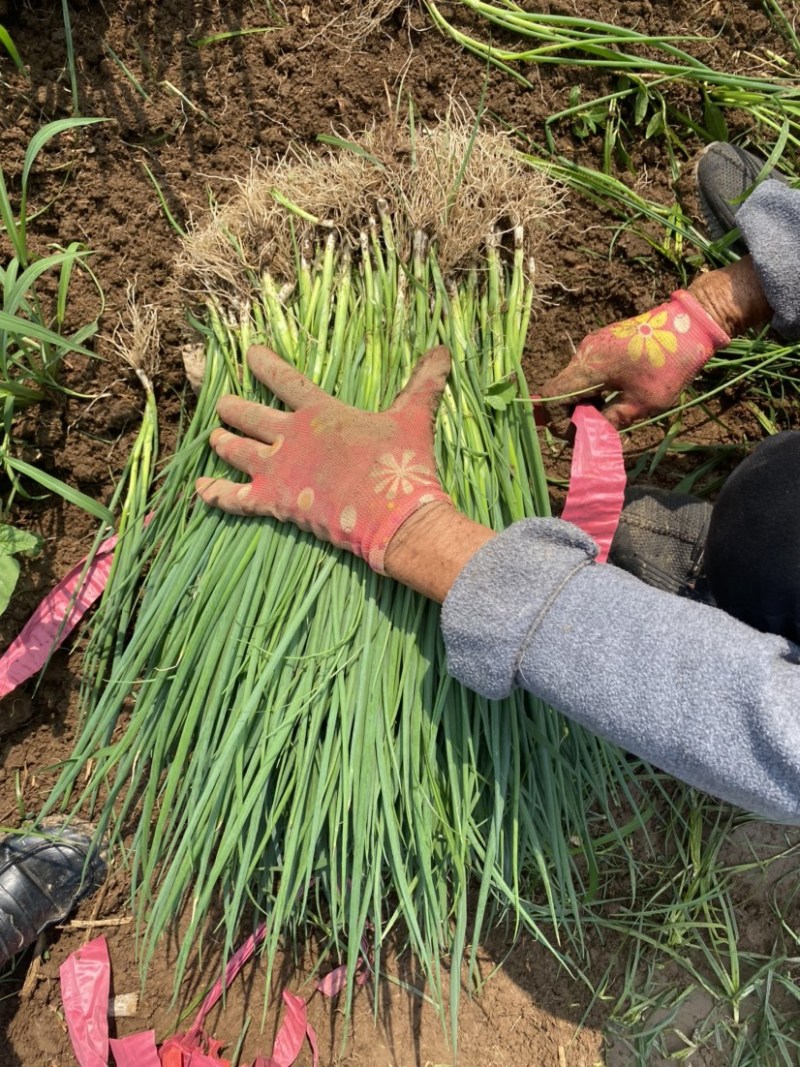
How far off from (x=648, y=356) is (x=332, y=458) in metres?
0.67

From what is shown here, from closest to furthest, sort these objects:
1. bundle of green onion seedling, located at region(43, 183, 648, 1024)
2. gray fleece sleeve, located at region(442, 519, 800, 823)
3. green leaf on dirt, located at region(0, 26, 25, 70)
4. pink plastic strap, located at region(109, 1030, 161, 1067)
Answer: gray fleece sleeve, located at region(442, 519, 800, 823)
bundle of green onion seedling, located at region(43, 183, 648, 1024)
green leaf on dirt, located at region(0, 26, 25, 70)
pink plastic strap, located at region(109, 1030, 161, 1067)

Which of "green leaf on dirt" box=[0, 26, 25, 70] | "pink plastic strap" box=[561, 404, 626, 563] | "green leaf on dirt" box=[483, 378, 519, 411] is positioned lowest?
"pink plastic strap" box=[561, 404, 626, 563]

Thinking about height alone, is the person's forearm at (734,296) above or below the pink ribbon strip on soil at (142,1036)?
above

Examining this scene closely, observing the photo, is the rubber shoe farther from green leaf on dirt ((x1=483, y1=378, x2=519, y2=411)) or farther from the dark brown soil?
green leaf on dirt ((x1=483, y1=378, x2=519, y2=411))

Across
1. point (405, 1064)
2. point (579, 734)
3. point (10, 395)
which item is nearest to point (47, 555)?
point (10, 395)

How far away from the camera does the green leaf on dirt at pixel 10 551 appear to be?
4.69 feet

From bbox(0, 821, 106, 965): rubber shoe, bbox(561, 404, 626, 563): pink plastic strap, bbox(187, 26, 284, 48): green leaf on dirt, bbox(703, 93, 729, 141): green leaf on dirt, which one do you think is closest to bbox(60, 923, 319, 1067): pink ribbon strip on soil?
bbox(0, 821, 106, 965): rubber shoe

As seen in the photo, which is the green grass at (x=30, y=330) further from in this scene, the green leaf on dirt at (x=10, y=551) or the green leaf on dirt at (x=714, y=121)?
the green leaf on dirt at (x=714, y=121)

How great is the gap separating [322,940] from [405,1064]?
39cm

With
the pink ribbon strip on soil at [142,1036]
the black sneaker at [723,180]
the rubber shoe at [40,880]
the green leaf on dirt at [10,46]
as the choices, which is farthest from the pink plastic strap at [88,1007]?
the black sneaker at [723,180]

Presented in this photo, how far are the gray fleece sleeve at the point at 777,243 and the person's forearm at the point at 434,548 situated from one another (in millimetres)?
775

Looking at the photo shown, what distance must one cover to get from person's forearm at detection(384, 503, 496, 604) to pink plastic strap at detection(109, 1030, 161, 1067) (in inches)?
56.1

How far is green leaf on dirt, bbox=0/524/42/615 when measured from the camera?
1429mm

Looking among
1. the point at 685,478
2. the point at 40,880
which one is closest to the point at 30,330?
the point at 40,880
